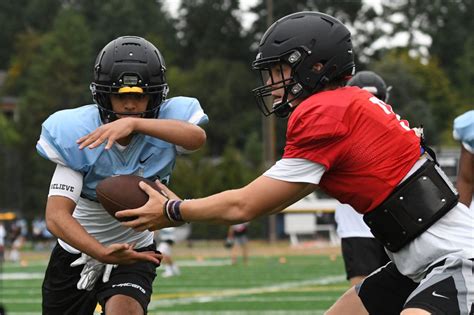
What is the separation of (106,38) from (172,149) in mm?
55939

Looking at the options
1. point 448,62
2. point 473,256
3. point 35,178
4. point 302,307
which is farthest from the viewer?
point 448,62

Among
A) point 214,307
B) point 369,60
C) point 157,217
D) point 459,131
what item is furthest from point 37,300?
point 369,60

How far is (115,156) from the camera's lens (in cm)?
503

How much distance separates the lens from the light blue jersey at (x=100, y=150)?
196 inches

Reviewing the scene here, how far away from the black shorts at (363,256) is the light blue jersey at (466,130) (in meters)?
1.43

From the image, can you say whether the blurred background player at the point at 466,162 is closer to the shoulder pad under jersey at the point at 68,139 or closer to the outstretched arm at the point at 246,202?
the outstretched arm at the point at 246,202

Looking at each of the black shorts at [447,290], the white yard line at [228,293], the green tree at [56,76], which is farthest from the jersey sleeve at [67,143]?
the green tree at [56,76]

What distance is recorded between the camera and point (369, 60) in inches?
2286

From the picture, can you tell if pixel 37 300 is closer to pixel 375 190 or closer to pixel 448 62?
pixel 375 190

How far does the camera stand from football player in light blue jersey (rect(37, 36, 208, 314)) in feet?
16.0

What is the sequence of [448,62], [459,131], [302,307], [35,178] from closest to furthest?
[459,131]
[302,307]
[35,178]
[448,62]

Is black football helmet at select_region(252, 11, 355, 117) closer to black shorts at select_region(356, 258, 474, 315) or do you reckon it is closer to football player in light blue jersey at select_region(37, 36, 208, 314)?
football player in light blue jersey at select_region(37, 36, 208, 314)

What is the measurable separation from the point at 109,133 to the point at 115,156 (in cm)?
34

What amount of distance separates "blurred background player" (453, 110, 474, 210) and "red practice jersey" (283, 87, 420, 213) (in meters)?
1.61
